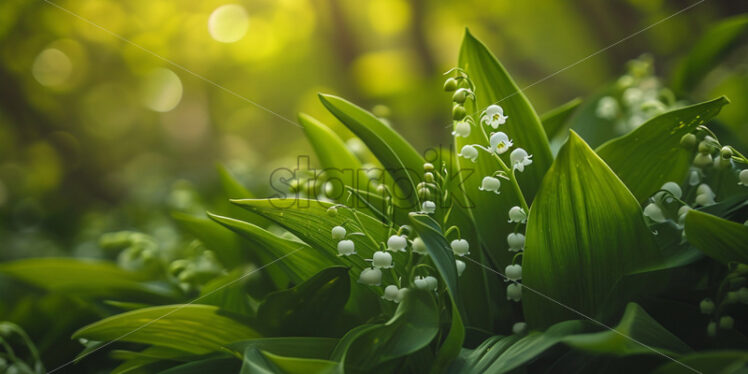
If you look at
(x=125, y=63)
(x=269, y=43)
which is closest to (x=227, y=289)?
(x=269, y=43)

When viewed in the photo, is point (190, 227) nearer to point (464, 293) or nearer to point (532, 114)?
point (464, 293)

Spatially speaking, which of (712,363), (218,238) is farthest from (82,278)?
(712,363)

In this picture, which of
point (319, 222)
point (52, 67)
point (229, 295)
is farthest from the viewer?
point (52, 67)

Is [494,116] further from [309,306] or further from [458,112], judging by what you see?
[309,306]

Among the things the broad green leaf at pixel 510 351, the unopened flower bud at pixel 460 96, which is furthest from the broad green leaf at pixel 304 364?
the unopened flower bud at pixel 460 96

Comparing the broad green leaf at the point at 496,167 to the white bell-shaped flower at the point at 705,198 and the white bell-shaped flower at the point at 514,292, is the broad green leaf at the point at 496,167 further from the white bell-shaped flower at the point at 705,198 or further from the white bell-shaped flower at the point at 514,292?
the white bell-shaped flower at the point at 705,198

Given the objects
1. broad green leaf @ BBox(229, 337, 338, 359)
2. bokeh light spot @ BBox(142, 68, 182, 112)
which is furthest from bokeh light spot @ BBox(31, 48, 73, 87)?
broad green leaf @ BBox(229, 337, 338, 359)
